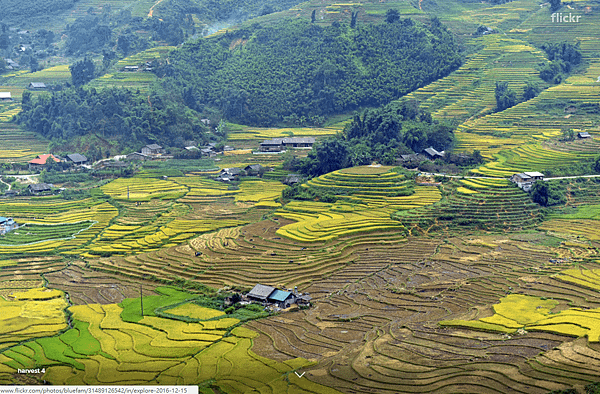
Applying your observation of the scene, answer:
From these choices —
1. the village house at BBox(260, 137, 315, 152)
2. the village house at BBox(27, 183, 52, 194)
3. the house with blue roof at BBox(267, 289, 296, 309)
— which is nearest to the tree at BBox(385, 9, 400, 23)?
the village house at BBox(260, 137, 315, 152)

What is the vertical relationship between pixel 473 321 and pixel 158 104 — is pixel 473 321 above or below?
below

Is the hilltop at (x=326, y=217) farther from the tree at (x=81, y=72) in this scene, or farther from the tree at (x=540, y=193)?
the tree at (x=81, y=72)

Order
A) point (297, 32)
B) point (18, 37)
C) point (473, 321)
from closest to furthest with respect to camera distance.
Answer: point (473, 321) < point (297, 32) < point (18, 37)

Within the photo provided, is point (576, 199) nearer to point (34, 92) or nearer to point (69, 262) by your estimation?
point (69, 262)

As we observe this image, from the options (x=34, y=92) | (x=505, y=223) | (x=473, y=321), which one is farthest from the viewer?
(x=34, y=92)

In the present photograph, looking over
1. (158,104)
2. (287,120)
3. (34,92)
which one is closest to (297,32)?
(287,120)

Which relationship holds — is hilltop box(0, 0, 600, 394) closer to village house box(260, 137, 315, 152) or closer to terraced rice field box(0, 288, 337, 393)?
terraced rice field box(0, 288, 337, 393)
